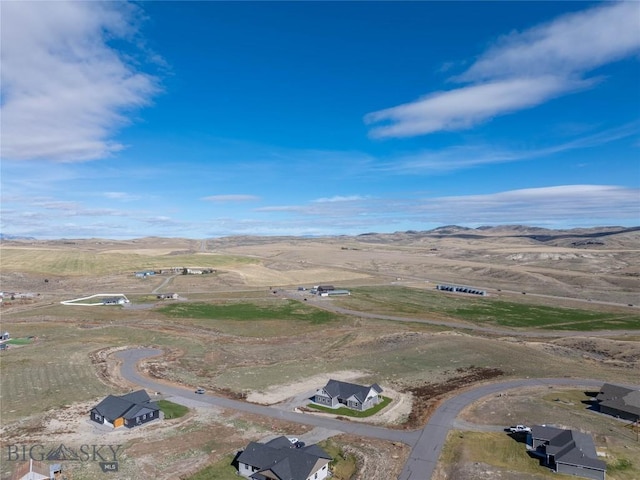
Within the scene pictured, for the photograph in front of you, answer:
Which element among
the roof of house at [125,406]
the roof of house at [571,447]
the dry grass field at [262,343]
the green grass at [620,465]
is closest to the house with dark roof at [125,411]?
the roof of house at [125,406]

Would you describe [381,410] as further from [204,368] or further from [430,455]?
[204,368]

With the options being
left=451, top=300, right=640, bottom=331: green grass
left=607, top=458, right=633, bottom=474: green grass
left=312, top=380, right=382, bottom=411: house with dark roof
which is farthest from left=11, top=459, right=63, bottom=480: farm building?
left=451, top=300, right=640, bottom=331: green grass

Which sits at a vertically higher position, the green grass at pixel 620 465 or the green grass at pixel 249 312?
the green grass at pixel 249 312

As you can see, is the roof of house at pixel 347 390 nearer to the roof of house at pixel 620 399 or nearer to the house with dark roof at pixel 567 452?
the house with dark roof at pixel 567 452

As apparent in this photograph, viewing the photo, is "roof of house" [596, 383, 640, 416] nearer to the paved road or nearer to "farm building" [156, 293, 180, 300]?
the paved road

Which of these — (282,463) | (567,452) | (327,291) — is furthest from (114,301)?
(567,452)
